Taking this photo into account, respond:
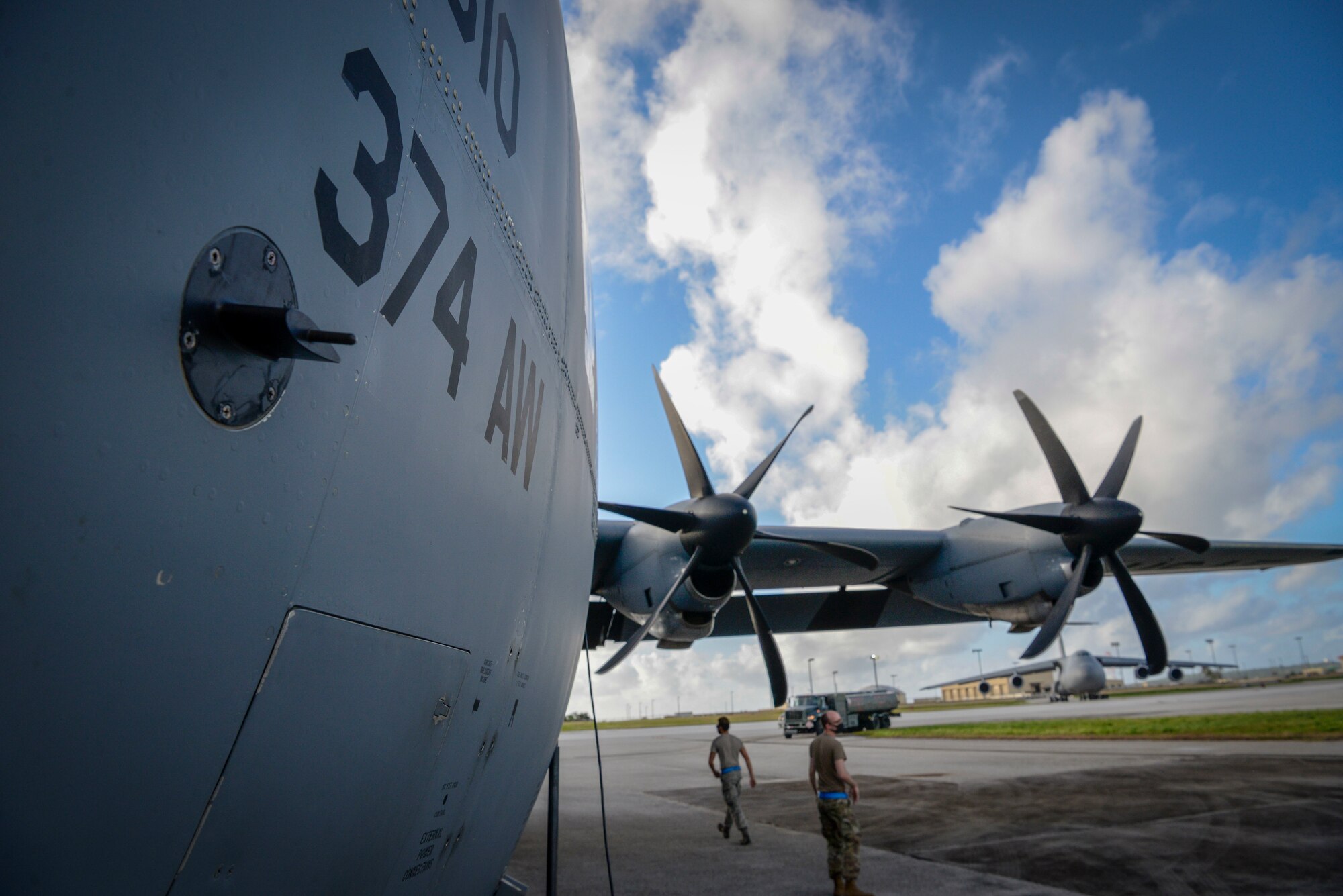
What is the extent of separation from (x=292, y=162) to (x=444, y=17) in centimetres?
88

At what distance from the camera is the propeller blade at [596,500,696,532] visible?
26.3ft

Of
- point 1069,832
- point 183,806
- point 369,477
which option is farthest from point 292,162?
point 1069,832

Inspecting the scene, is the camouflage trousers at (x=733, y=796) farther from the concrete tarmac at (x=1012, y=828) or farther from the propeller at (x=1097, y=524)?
the propeller at (x=1097, y=524)

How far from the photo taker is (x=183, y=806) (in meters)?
1.21

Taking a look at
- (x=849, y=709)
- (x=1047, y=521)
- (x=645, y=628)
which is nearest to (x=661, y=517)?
(x=645, y=628)

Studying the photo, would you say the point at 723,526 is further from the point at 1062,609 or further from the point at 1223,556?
the point at 1223,556

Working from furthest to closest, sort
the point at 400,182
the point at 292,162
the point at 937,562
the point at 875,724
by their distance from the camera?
1. the point at 875,724
2. the point at 937,562
3. the point at 400,182
4. the point at 292,162

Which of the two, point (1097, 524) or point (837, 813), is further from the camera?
point (1097, 524)

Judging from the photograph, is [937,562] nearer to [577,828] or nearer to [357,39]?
[577,828]

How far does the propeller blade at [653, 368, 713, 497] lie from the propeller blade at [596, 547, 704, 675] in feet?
2.51

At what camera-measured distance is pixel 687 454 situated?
8859mm

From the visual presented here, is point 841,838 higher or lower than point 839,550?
lower

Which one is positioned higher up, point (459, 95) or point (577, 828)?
point (459, 95)

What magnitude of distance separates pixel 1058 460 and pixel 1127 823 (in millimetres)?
4342
